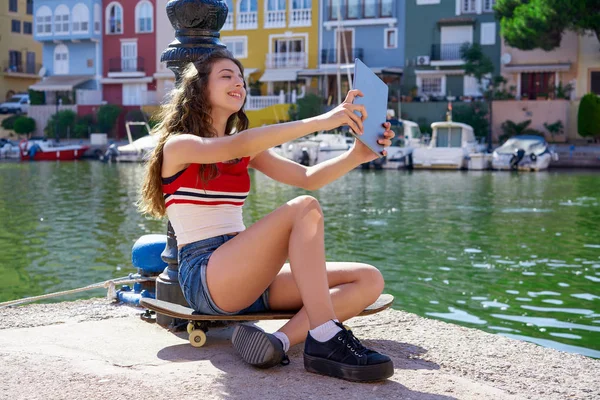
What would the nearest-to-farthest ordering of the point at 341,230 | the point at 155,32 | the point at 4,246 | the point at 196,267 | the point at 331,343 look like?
the point at 331,343 → the point at 196,267 → the point at 4,246 → the point at 341,230 → the point at 155,32

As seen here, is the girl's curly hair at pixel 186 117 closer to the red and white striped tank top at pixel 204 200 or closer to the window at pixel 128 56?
the red and white striped tank top at pixel 204 200

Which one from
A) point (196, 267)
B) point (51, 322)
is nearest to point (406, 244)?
point (51, 322)

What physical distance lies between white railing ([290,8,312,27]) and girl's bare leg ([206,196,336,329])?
141 ft

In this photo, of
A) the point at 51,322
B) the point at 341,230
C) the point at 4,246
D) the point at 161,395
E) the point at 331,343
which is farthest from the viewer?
the point at 341,230

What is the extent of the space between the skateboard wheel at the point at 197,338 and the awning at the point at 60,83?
48.3 meters

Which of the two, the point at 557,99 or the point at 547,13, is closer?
the point at 547,13

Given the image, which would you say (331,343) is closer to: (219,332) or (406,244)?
(219,332)

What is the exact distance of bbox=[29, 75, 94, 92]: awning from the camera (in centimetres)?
5066

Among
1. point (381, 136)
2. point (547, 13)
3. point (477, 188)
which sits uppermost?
point (547, 13)

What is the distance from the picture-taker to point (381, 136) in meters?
4.00

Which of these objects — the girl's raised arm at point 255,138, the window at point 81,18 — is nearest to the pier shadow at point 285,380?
the girl's raised arm at point 255,138

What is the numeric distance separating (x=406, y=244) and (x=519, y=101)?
2741 cm

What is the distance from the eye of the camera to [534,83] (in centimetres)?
4006

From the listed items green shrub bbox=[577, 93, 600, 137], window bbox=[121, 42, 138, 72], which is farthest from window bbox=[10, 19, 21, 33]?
green shrub bbox=[577, 93, 600, 137]
